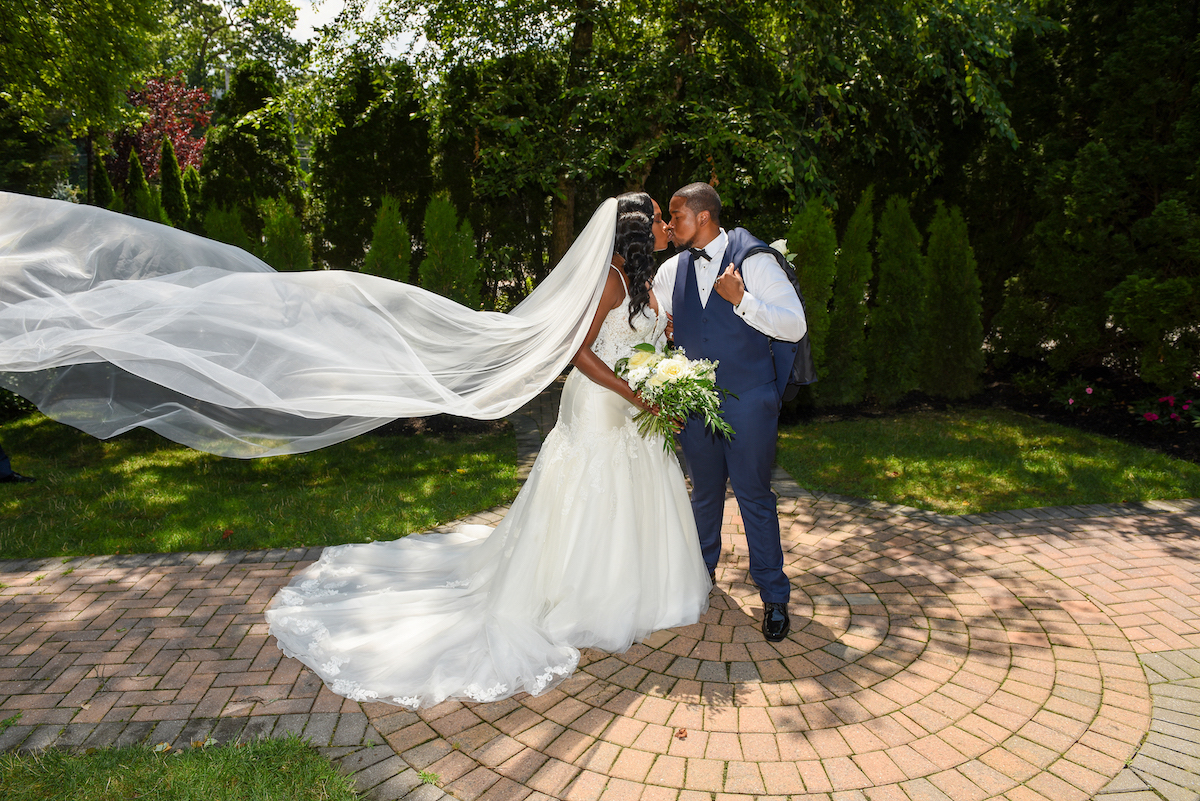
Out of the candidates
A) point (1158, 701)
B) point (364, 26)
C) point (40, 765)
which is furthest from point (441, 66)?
point (1158, 701)

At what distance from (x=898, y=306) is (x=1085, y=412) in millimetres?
2434

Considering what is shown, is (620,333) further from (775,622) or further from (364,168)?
(364,168)

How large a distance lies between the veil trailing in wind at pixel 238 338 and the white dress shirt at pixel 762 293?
0.58 metres

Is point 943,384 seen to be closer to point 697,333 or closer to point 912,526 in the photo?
point 912,526

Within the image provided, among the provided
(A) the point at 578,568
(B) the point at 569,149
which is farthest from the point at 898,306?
(A) the point at 578,568

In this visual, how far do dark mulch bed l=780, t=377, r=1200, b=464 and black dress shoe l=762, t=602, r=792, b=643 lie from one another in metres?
5.17

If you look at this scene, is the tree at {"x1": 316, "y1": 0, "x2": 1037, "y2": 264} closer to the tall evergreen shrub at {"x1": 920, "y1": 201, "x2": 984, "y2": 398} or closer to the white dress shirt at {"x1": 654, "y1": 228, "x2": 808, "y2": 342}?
the tall evergreen shrub at {"x1": 920, "y1": 201, "x2": 984, "y2": 398}

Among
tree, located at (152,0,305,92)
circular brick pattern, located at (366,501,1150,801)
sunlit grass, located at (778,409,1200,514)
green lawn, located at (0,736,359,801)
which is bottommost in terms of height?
green lawn, located at (0,736,359,801)

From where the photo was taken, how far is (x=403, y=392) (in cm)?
412

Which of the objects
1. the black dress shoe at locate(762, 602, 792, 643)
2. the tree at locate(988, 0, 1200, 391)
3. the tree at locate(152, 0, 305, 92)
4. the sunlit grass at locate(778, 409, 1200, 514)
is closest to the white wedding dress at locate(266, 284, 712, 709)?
the black dress shoe at locate(762, 602, 792, 643)

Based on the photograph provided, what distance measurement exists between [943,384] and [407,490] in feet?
23.0

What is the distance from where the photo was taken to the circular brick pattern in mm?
3221

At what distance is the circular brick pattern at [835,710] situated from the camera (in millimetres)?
3221

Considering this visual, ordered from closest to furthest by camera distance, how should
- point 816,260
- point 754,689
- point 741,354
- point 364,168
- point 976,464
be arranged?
point 754,689, point 741,354, point 976,464, point 816,260, point 364,168
